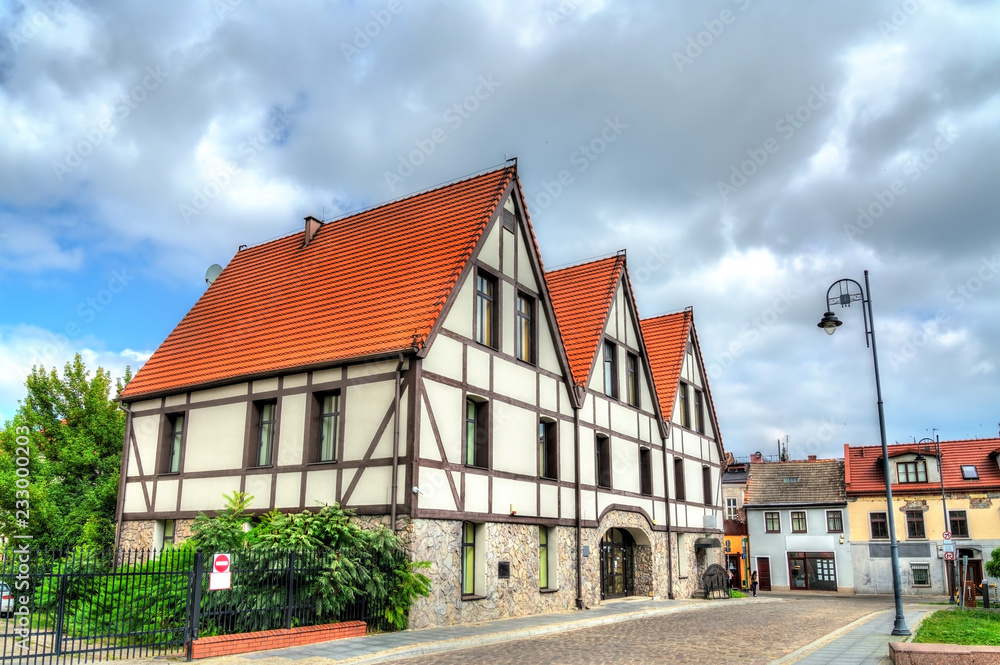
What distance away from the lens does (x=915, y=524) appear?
49.0m

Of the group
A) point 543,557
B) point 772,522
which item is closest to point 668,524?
point 543,557

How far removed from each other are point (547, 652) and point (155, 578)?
7.13 meters

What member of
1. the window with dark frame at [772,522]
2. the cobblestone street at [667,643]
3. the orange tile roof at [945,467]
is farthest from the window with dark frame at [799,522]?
the cobblestone street at [667,643]

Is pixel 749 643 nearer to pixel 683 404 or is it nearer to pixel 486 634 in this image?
pixel 486 634

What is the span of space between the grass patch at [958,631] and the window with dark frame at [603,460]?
32.0 ft

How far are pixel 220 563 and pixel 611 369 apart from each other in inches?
681

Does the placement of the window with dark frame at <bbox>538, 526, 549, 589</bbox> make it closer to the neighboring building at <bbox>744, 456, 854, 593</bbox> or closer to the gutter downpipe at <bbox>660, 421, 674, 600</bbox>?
the gutter downpipe at <bbox>660, 421, 674, 600</bbox>

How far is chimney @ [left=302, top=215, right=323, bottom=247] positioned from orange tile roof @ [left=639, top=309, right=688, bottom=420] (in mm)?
13386

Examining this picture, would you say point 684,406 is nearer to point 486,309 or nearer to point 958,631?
point 486,309

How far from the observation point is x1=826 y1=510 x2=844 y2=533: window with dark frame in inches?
2034

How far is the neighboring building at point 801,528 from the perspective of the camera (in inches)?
2026

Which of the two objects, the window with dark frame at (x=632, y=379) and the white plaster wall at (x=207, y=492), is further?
the window with dark frame at (x=632, y=379)

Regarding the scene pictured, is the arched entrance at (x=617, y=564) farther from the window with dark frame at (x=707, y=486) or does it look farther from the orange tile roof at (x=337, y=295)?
the orange tile roof at (x=337, y=295)

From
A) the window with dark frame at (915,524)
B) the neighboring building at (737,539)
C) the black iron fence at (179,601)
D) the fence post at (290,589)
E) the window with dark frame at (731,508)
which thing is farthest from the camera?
the window with dark frame at (731,508)
